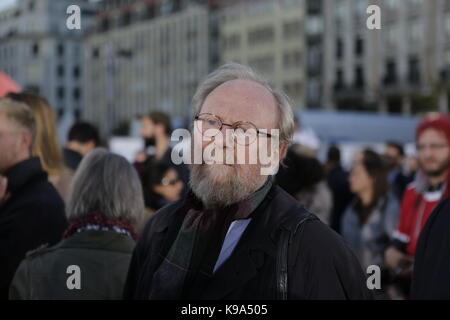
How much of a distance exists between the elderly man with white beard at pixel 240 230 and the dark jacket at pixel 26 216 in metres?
1.29

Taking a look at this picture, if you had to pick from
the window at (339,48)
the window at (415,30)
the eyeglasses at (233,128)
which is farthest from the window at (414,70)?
the eyeglasses at (233,128)

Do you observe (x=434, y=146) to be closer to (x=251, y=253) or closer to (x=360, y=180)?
(x=360, y=180)

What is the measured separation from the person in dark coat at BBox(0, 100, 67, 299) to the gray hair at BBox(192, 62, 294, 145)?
1475 millimetres

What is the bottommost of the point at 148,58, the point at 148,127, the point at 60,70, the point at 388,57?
the point at 148,127

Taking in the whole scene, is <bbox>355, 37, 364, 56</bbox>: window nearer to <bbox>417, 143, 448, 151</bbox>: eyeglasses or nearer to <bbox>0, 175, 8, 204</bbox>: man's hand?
<bbox>417, 143, 448, 151</bbox>: eyeglasses

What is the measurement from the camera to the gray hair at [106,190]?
3918mm

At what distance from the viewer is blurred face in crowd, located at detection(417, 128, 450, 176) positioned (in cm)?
561

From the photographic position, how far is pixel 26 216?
4211mm

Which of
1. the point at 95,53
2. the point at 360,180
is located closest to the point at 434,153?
the point at 360,180

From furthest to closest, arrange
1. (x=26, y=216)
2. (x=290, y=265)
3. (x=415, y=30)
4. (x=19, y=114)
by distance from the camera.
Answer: (x=415, y=30) < (x=19, y=114) < (x=26, y=216) < (x=290, y=265)

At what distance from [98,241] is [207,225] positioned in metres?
1.19

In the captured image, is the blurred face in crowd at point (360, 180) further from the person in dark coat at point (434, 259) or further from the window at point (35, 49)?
the window at point (35, 49)

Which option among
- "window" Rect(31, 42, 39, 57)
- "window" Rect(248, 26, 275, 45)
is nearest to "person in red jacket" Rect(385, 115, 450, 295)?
"window" Rect(248, 26, 275, 45)

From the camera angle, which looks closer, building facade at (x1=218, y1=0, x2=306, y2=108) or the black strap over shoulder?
the black strap over shoulder
